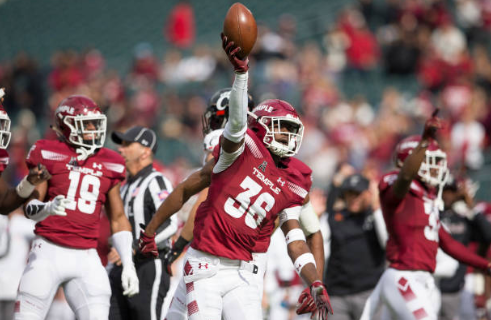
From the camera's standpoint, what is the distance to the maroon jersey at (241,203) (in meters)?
4.50

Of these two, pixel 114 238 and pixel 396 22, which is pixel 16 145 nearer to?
pixel 396 22

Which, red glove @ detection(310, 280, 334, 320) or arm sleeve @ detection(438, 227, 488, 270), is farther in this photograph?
arm sleeve @ detection(438, 227, 488, 270)

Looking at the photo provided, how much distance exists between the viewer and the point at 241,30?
4.00 meters

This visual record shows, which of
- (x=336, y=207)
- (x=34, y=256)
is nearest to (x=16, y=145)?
(x=336, y=207)

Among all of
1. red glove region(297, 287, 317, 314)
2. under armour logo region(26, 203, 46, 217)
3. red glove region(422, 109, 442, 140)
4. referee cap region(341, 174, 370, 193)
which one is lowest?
referee cap region(341, 174, 370, 193)

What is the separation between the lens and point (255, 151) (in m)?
4.54

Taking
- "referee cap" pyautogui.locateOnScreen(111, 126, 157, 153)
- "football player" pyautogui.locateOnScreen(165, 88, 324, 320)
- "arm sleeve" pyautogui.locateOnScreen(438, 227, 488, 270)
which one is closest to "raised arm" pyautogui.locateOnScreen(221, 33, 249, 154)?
"football player" pyautogui.locateOnScreen(165, 88, 324, 320)

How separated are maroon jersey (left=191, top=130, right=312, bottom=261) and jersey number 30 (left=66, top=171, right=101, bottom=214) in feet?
3.75

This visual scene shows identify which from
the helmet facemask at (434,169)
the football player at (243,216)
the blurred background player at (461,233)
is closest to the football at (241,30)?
the football player at (243,216)

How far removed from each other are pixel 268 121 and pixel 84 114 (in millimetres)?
1622

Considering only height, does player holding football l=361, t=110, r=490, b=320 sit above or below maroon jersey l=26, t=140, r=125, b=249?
below

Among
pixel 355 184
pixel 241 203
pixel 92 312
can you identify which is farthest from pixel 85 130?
pixel 355 184

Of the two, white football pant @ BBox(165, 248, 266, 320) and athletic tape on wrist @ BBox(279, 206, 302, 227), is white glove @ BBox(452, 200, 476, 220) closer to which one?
athletic tape on wrist @ BBox(279, 206, 302, 227)

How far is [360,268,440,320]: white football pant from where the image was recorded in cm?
594
